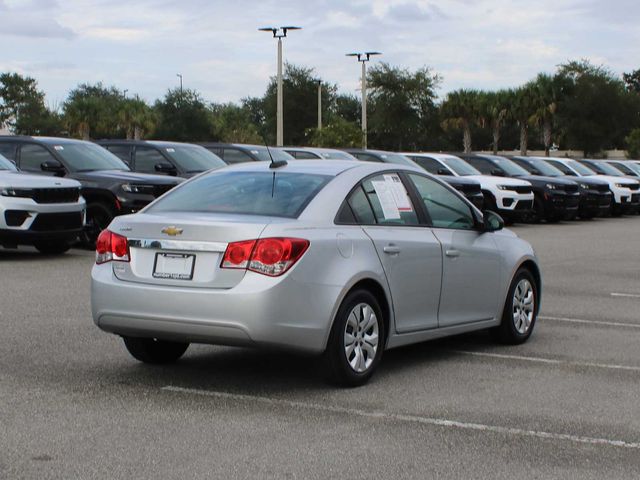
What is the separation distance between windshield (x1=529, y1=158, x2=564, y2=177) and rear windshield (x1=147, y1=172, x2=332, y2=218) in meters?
25.6

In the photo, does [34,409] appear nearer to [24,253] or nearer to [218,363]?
[218,363]

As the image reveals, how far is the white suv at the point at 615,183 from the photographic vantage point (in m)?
35.1

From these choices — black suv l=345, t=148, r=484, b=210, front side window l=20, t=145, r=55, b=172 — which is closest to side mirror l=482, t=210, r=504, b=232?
front side window l=20, t=145, r=55, b=172

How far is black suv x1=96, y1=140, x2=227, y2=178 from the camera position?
69.6 feet

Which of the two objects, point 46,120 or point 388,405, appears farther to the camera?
point 46,120

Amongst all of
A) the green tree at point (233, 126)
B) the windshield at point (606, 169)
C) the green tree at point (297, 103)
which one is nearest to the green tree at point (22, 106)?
the green tree at point (233, 126)

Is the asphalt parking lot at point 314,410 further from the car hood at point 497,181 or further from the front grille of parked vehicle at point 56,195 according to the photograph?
the car hood at point 497,181

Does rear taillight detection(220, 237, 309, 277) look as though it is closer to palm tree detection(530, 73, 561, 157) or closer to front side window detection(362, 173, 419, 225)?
front side window detection(362, 173, 419, 225)

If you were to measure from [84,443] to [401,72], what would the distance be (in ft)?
239

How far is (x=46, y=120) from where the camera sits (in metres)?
104

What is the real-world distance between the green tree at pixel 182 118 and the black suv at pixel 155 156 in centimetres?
6284

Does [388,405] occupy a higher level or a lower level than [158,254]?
lower

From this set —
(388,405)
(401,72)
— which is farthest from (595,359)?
(401,72)

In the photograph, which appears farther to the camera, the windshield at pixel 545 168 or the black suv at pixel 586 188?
the windshield at pixel 545 168
